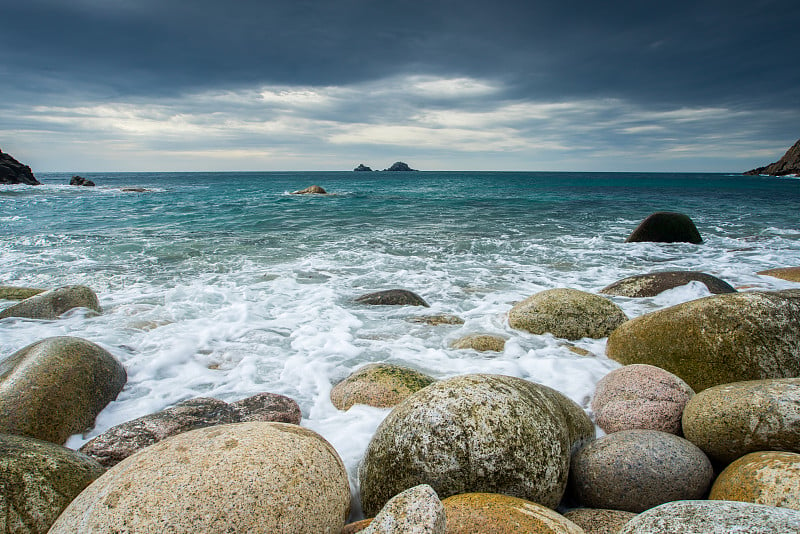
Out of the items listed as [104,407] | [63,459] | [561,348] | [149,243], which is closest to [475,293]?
[561,348]

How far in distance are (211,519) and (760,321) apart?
17.7 ft

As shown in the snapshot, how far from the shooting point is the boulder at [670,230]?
14219 mm

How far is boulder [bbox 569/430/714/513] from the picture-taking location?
2859 millimetres

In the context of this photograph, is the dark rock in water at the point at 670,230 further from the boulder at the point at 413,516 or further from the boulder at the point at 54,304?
the boulder at the point at 54,304

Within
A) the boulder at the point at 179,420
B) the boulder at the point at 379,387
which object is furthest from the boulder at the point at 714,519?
the boulder at the point at 179,420

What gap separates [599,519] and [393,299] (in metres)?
5.59

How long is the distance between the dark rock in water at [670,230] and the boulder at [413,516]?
1515cm

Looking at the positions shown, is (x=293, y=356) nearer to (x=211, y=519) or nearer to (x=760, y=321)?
(x=211, y=519)

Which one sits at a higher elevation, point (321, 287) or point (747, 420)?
point (747, 420)

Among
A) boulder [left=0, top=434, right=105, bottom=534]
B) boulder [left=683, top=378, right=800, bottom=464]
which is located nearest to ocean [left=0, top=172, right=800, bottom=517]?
boulder [left=683, top=378, right=800, bottom=464]

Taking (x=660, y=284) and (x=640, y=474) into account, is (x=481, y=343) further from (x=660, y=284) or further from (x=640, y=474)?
(x=660, y=284)

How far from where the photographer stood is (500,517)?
2160 mm

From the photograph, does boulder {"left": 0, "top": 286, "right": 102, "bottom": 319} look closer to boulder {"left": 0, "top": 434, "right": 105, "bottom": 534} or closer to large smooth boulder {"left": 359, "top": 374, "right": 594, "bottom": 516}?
boulder {"left": 0, "top": 434, "right": 105, "bottom": 534}

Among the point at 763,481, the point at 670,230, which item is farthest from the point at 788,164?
the point at 763,481
